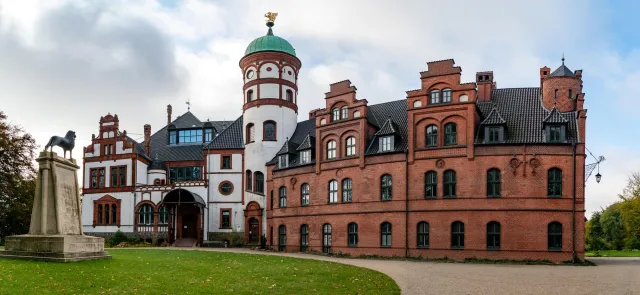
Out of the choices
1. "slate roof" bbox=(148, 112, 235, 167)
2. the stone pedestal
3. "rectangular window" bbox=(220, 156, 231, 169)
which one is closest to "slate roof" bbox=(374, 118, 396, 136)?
"rectangular window" bbox=(220, 156, 231, 169)

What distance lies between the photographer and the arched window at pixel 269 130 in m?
50.3

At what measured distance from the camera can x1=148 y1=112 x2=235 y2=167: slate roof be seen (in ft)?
182

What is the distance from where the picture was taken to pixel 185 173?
5475 centimetres

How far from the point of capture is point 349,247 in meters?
38.6

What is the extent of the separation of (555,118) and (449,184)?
24.3 feet

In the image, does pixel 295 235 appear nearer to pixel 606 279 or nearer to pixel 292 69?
pixel 292 69

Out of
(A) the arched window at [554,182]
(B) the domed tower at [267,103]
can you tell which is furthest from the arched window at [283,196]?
(A) the arched window at [554,182]

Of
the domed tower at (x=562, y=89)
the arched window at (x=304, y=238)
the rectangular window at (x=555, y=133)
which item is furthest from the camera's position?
the arched window at (x=304, y=238)

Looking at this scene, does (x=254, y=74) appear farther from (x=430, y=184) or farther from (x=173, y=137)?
(x=430, y=184)

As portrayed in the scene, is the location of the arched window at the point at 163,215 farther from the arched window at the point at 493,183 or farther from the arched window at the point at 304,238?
the arched window at the point at 493,183

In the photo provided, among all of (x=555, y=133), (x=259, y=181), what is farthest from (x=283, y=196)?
(x=555, y=133)

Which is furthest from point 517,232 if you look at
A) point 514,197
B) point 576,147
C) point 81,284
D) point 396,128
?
point 81,284

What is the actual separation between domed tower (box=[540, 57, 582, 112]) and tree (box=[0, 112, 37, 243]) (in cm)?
3983

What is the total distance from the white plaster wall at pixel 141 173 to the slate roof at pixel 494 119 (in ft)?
111
